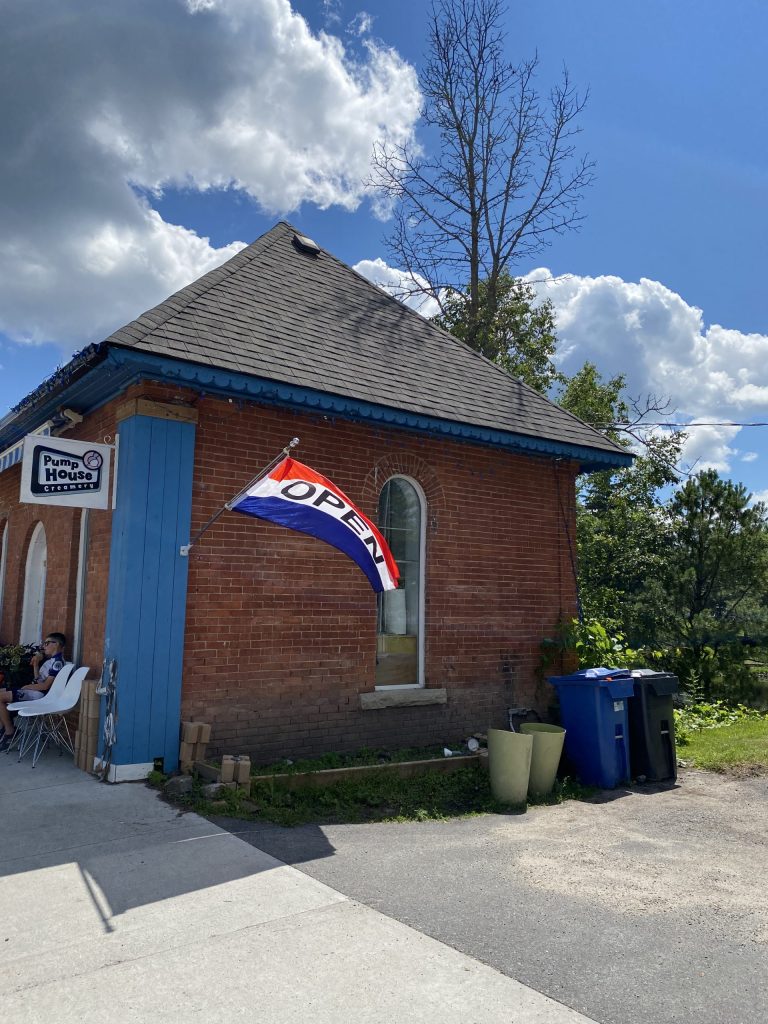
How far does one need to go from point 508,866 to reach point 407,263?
18.5 metres

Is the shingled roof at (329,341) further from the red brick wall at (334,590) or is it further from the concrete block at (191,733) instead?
the concrete block at (191,733)

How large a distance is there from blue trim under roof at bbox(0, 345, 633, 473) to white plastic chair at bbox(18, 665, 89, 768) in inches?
115

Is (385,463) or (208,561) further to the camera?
(385,463)

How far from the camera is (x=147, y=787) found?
21.6ft

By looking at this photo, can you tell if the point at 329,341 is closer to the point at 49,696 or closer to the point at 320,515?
the point at 320,515

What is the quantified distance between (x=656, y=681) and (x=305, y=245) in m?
7.59

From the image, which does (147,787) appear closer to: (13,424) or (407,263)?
(13,424)

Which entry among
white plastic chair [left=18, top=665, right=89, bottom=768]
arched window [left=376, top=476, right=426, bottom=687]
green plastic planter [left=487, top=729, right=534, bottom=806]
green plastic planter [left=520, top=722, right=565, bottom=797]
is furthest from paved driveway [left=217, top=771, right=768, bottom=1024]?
white plastic chair [left=18, top=665, right=89, bottom=768]

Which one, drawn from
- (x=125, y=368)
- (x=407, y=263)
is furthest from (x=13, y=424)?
(x=407, y=263)

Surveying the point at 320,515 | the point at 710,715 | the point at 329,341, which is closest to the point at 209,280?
the point at 329,341

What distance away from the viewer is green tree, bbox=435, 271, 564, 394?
2130cm

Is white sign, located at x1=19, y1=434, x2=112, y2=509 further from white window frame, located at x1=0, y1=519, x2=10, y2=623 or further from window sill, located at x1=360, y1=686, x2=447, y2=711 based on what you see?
white window frame, located at x1=0, y1=519, x2=10, y2=623

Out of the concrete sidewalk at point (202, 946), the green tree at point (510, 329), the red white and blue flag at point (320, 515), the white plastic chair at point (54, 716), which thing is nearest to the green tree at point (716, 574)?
the green tree at point (510, 329)

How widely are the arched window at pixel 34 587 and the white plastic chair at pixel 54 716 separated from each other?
2387mm
